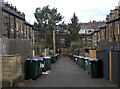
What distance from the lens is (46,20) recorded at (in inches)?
2518

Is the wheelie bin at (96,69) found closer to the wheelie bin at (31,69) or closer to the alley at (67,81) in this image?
the alley at (67,81)

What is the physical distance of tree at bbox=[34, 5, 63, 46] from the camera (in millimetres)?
62281

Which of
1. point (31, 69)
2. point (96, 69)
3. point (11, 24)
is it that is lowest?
point (96, 69)

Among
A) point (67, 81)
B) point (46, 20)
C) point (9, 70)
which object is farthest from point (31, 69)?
point (46, 20)

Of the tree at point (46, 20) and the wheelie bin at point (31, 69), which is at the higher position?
the tree at point (46, 20)

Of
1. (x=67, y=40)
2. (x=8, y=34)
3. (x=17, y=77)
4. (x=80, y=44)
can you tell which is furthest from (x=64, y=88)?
(x=67, y=40)

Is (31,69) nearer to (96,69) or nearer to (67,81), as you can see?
(67,81)

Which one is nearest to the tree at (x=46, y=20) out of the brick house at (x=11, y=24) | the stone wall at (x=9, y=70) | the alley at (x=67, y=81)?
the brick house at (x=11, y=24)

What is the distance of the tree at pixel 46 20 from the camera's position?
62281 mm

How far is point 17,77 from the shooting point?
11375 mm

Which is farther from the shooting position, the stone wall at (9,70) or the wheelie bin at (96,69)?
the wheelie bin at (96,69)

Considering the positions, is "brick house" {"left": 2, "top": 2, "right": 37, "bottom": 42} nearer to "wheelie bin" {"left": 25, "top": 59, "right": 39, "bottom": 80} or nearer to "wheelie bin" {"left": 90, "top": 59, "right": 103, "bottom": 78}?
"wheelie bin" {"left": 25, "top": 59, "right": 39, "bottom": 80}

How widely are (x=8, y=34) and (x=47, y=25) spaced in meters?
34.0

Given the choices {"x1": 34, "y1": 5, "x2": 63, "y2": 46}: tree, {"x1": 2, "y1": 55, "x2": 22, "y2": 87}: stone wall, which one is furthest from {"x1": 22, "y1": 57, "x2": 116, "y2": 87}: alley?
{"x1": 34, "y1": 5, "x2": 63, "y2": 46}: tree
